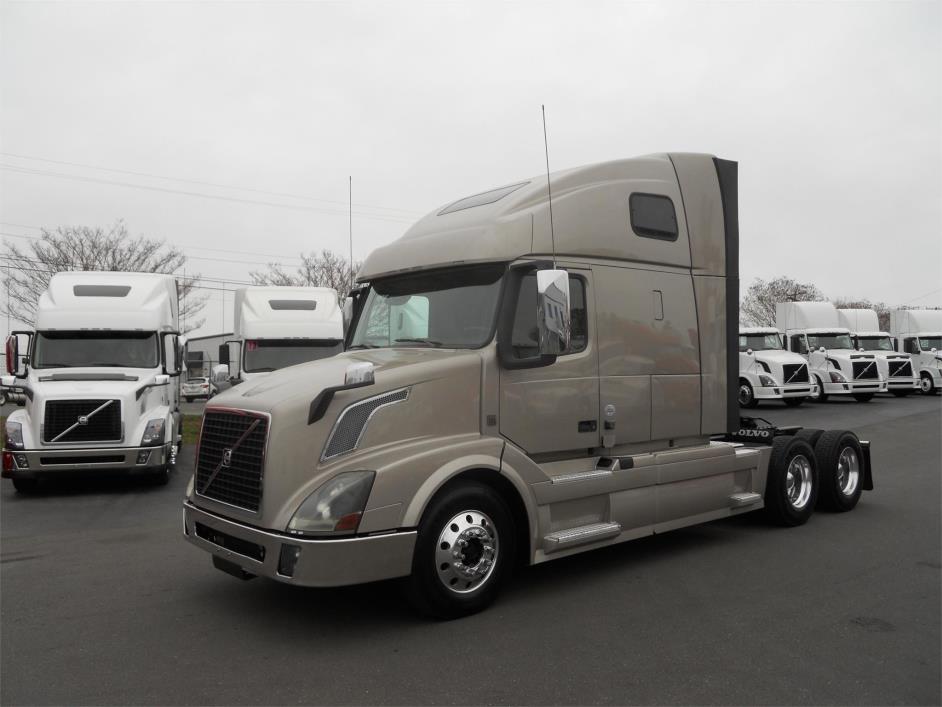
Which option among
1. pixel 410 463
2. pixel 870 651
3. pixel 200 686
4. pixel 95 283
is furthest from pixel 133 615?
pixel 95 283

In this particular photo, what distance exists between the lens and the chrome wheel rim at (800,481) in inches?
325

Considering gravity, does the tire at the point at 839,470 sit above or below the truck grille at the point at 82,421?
below

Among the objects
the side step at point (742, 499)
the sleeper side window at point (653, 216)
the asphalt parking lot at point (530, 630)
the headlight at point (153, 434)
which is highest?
the sleeper side window at point (653, 216)

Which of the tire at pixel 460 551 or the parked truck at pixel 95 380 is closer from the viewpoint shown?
the tire at pixel 460 551

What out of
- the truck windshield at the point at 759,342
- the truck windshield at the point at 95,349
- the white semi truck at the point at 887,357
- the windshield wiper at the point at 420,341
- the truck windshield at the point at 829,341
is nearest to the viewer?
the windshield wiper at the point at 420,341

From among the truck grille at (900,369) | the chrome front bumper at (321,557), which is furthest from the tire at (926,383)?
the chrome front bumper at (321,557)

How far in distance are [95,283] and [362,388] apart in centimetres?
894

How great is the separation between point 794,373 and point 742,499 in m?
17.7

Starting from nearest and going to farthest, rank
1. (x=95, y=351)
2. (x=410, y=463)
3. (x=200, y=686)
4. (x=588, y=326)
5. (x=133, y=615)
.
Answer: (x=200, y=686), (x=410, y=463), (x=133, y=615), (x=588, y=326), (x=95, y=351)

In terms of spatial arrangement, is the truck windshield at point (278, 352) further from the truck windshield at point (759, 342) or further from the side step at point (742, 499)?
the truck windshield at point (759, 342)

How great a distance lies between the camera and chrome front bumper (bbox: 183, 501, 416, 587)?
4.74 metres

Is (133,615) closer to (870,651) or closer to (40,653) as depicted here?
(40,653)

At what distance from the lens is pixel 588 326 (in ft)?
20.6

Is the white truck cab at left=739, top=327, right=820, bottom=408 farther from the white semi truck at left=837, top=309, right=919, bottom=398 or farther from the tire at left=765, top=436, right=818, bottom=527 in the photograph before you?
the tire at left=765, top=436, right=818, bottom=527
